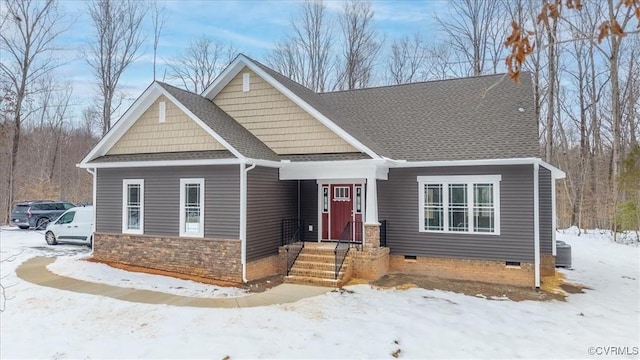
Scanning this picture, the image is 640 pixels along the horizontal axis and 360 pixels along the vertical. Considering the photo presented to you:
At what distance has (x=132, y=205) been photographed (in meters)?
12.0

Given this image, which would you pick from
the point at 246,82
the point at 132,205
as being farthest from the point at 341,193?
the point at 132,205

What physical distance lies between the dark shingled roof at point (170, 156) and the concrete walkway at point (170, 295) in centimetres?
357

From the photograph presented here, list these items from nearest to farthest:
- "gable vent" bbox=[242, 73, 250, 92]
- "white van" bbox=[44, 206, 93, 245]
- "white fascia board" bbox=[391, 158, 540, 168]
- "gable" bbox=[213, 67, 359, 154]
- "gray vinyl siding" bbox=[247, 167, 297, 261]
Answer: "white fascia board" bbox=[391, 158, 540, 168] < "gray vinyl siding" bbox=[247, 167, 297, 261] < "gable" bbox=[213, 67, 359, 154] < "gable vent" bbox=[242, 73, 250, 92] < "white van" bbox=[44, 206, 93, 245]

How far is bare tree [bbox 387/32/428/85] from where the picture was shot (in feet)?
97.6

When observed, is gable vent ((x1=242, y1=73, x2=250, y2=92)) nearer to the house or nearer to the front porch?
the house

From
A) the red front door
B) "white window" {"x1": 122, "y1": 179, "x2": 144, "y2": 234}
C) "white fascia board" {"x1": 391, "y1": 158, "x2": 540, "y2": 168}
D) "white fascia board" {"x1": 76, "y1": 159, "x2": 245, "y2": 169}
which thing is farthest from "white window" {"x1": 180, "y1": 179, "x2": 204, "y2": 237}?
"white fascia board" {"x1": 391, "y1": 158, "x2": 540, "y2": 168}

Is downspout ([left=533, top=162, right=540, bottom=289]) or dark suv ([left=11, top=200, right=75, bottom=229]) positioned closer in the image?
downspout ([left=533, top=162, right=540, bottom=289])

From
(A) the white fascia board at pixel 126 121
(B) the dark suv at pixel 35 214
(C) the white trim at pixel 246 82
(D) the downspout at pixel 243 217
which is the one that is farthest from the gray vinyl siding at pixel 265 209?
(B) the dark suv at pixel 35 214

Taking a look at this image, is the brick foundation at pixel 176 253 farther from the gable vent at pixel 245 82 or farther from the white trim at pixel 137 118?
the gable vent at pixel 245 82

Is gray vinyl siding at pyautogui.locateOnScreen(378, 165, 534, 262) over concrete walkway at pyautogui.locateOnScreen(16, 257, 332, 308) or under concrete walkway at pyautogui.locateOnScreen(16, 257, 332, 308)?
over

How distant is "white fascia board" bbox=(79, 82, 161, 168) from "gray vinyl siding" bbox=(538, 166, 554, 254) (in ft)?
38.2

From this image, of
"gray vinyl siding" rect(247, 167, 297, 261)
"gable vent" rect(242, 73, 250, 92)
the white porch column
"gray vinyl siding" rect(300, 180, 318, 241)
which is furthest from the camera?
"gable vent" rect(242, 73, 250, 92)

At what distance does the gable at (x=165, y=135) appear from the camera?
37.3 feet

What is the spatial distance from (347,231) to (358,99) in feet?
19.2
